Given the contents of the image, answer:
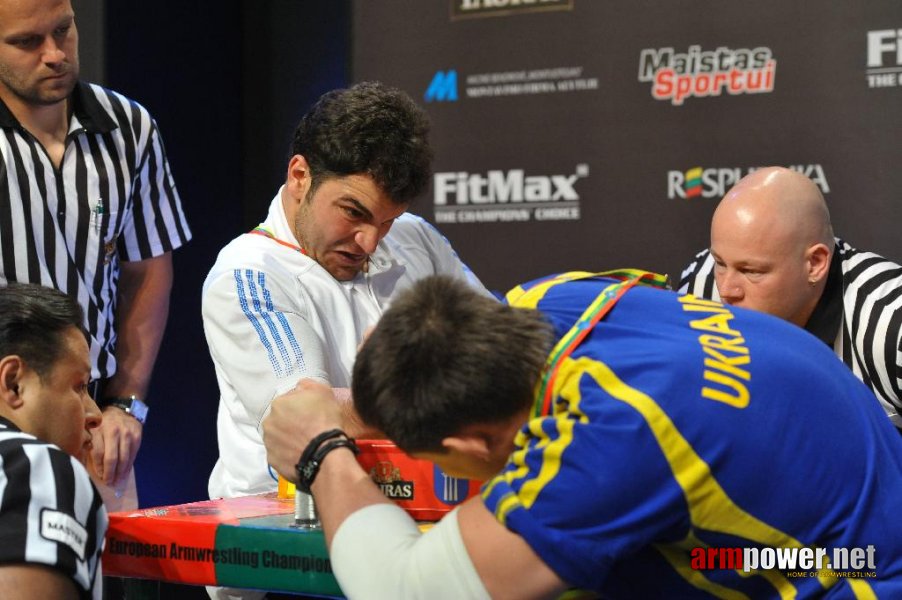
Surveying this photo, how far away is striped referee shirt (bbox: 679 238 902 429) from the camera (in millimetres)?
2447

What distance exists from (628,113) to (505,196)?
491 millimetres

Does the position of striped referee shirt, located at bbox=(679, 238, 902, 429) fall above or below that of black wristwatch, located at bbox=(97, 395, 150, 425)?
above

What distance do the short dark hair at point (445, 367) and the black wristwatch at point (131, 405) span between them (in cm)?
152

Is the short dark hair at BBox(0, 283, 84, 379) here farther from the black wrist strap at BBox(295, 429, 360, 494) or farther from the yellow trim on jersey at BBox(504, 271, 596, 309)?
the yellow trim on jersey at BBox(504, 271, 596, 309)

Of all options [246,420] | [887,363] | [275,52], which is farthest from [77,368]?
[275,52]

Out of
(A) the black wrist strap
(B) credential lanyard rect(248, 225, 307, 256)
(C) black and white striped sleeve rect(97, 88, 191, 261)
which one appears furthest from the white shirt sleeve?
(C) black and white striped sleeve rect(97, 88, 191, 261)

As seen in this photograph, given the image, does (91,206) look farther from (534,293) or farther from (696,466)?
(696,466)

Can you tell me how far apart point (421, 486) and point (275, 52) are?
9.54ft

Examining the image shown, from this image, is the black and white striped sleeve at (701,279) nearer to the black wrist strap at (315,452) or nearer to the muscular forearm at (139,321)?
the muscular forearm at (139,321)

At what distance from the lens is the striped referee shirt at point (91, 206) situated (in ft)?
8.85

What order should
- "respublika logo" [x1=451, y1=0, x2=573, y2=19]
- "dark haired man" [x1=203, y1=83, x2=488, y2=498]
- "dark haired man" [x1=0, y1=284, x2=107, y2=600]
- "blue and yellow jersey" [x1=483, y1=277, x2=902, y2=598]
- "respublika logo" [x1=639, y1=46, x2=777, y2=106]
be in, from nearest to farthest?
"blue and yellow jersey" [x1=483, y1=277, x2=902, y2=598] → "dark haired man" [x1=0, y1=284, x2=107, y2=600] → "dark haired man" [x1=203, y1=83, x2=488, y2=498] → "respublika logo" [x1=639, y1=46, x2=777, y2=106] → "respublika logo" [x1=451, y1=0, x2=573, y2=19]

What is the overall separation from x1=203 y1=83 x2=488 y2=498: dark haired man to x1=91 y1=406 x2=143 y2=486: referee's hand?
0.34 metres

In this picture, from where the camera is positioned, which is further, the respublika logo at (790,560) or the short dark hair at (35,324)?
the short dark hair at (35,324)

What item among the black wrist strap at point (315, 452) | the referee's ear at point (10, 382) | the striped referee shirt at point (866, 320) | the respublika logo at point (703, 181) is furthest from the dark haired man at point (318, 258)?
the respublika logo at point (703, 181)
